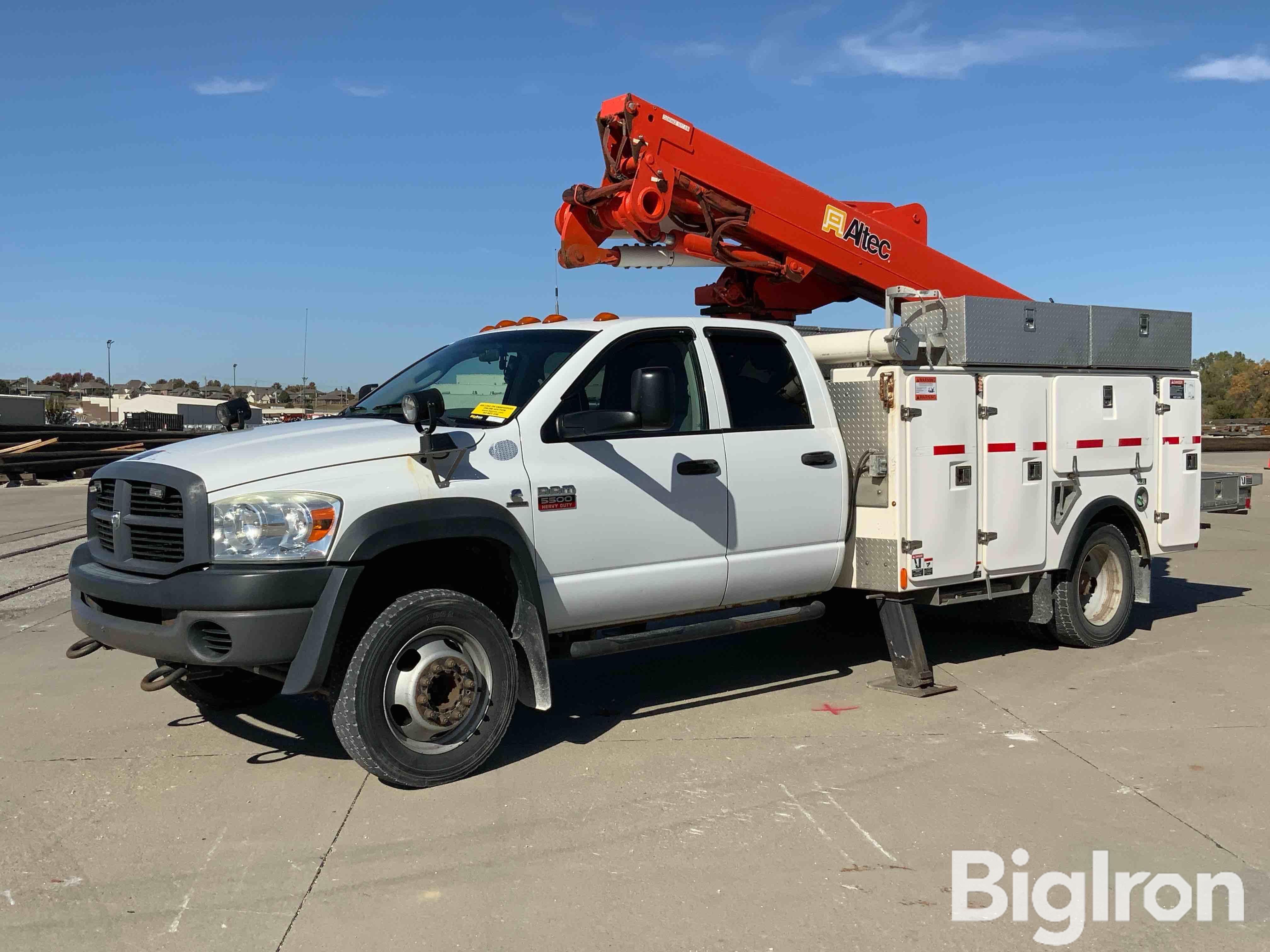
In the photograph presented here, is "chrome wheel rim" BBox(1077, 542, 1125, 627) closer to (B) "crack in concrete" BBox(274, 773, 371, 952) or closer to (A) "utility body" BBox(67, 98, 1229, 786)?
(A) "utility body" BBox(67, 98, 1229, 786)

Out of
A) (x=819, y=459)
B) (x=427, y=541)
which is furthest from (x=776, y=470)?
(x=427, y=541)

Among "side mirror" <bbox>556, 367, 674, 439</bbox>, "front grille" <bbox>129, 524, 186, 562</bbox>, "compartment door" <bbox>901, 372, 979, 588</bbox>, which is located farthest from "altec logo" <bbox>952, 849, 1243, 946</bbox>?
"front grille" <bbox>129, 524, 186, 562</bbox>

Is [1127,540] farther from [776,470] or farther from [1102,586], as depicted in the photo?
[776,470]

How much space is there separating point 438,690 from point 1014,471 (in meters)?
4.00

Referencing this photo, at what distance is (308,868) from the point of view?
161 inches

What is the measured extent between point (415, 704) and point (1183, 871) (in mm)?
3094

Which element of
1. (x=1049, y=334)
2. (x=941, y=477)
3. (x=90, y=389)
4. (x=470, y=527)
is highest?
(x=90, y=389)

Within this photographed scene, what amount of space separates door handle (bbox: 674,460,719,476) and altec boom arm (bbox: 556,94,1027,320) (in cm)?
201

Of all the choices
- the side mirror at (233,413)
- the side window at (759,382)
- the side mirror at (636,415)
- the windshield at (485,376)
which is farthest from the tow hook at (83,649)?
the side window at (759,382)

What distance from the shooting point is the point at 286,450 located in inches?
191

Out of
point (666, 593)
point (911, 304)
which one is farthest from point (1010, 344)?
point (666, 593)

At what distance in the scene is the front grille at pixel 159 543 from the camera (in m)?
4.70

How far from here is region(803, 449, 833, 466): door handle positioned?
6.26m

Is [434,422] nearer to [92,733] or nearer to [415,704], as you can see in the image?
[415,704]
